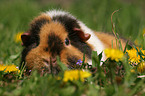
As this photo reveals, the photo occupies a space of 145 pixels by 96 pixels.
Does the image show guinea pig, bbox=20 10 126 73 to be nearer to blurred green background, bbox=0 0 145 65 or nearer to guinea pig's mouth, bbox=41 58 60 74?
guinea pig's mouth, bbox=41 58 60 74

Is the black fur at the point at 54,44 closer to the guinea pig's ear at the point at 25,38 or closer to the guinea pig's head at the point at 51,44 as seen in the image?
the guinea pig's head at the point at 51,44

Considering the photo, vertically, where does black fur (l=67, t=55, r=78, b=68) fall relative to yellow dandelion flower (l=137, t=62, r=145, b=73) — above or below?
above

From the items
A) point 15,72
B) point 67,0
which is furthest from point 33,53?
point 67,0

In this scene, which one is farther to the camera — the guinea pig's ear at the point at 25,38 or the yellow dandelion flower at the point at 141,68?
the guinea pig's ear at the point at 25,38

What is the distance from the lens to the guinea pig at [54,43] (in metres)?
2.59

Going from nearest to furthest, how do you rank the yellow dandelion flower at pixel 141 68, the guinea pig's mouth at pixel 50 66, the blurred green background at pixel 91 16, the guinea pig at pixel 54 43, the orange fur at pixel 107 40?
the yellow dandelion flower at pixel 141 68
the guinea pig's mouth at pixel 50 66
the guinea pig at pixel 54 43
the orange fur at pixel 107 40
the blurred green background at pixel 91 16

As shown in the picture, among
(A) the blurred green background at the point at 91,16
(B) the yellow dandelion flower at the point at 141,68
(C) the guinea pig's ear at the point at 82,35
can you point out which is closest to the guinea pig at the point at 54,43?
(C) the guinea pig's ear at the point at 82,35

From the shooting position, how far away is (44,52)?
2611mm

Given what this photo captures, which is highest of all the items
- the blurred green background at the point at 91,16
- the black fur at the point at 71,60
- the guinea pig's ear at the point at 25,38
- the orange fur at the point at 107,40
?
the blurred green background at the point at 91,16

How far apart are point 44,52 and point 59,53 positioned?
19 cm

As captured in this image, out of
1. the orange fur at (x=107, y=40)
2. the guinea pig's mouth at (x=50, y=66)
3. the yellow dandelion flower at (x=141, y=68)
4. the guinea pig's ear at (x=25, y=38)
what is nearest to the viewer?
the yellow dandelion flower at (x=141, y=68)

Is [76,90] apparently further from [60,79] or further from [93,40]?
[93,40]

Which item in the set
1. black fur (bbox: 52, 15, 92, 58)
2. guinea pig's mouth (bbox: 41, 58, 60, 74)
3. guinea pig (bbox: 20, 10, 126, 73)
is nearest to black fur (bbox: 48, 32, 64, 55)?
guinea pig (bbox: 20, 10, 126, 73)

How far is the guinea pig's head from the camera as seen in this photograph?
258 centimetres
